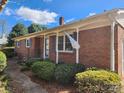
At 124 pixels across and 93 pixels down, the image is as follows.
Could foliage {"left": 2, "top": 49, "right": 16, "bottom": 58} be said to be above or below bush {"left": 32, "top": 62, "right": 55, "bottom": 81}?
above

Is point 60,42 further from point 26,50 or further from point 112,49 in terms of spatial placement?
point 26,50

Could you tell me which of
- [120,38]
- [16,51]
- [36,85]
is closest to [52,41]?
[36,85]

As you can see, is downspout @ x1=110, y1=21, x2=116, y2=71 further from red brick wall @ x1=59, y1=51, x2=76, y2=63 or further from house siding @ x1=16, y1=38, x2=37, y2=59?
house siding @ x1=16, y1=38, x2=37, y2=59

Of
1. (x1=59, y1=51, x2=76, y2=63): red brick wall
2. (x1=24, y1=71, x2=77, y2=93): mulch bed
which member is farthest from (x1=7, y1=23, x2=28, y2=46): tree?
(x1=24, y1=71, x2=77, y2=93): mulch bed

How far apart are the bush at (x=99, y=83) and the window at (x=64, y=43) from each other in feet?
18.4

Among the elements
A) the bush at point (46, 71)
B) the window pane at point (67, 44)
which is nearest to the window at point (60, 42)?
the window pane at point (67, 44)

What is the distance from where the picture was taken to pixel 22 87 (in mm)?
11516

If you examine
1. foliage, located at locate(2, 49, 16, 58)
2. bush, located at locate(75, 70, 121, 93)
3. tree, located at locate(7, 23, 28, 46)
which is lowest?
bush, located at locate(75, 70, 121, 93)

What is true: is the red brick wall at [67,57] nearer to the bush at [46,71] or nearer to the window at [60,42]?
the window at [60,42]

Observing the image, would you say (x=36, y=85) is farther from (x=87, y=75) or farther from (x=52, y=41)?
(x=52, y=41)

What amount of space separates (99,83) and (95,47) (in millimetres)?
3861

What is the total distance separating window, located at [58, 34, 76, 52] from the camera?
48.9ft

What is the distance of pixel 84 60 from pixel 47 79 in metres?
2.70

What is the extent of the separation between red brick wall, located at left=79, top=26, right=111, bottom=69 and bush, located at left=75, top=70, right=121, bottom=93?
6.80 feet
